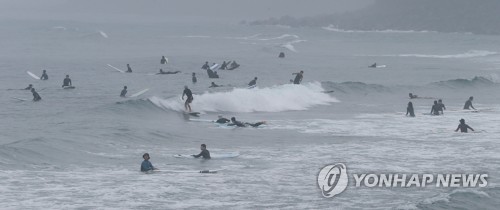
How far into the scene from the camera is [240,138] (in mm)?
35344

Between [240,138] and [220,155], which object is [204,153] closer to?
[220,155]

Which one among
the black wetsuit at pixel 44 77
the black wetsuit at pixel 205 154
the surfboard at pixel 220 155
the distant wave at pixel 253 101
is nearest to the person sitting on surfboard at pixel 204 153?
the black wetsuit at pixel 205 154

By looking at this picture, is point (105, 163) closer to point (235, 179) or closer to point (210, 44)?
point (235, 179)

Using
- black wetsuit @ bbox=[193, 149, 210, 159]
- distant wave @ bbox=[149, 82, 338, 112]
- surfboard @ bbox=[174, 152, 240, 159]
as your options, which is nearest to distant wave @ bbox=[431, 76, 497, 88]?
distant wave @ bbox=[149, 82, 338, 112]

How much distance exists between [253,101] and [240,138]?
45.7ft

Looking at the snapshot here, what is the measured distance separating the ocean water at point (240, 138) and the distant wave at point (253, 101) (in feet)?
0.36

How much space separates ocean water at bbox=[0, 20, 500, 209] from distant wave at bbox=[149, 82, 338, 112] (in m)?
0.11

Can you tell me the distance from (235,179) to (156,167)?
10.1 ft

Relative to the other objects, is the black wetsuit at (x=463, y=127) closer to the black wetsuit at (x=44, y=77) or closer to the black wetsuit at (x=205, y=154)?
the black wetsuit at (x=205, y=154)

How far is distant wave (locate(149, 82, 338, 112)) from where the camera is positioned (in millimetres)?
46941

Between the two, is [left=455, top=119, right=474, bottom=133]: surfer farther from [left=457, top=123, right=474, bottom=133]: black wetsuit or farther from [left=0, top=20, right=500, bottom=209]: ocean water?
[left=0, top=20, right=500, bottom=209]: ocean water

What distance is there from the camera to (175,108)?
4566 centimetres

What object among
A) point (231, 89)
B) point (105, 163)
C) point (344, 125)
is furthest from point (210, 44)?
point (105, 163)

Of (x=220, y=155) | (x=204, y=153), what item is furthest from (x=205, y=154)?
(x=220, y=155)
